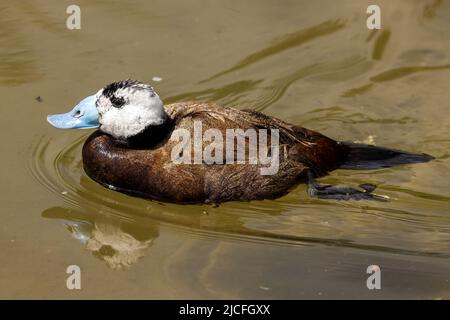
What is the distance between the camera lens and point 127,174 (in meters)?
6.03

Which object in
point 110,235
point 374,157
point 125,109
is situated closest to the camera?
point 110,235

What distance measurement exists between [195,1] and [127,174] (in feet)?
10.7

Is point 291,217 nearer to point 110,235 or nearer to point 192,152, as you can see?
point 192,152

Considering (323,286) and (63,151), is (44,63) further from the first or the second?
(323,286)

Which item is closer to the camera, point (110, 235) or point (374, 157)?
point (110, 235)

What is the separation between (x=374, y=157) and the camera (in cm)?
654

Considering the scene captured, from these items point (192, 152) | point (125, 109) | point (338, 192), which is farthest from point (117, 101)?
point (338, 192)

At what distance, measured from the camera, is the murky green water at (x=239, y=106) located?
5.24 metres

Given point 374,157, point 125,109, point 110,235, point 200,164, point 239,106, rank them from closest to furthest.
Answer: point 110,235, point 200,164, point 125,109, point 374,157, point 239,106

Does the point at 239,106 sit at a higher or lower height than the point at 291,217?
higher

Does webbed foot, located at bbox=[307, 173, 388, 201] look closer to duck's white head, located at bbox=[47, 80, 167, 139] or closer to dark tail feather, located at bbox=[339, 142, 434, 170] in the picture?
dark tail feather, located at bbox=[339, 142, 434, 170]

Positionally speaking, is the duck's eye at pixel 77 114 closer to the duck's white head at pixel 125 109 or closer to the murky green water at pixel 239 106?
the duck's white head at pixel 125 109

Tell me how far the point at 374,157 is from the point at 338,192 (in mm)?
522

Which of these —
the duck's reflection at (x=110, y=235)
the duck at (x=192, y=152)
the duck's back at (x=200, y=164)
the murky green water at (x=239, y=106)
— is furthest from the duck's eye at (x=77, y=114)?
the duck's reflection at (x=110, y=235)
